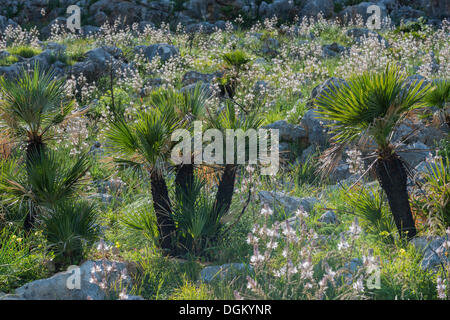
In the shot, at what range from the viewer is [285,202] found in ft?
22.8

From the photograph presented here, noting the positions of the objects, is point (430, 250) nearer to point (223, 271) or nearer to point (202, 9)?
point (223, 271)

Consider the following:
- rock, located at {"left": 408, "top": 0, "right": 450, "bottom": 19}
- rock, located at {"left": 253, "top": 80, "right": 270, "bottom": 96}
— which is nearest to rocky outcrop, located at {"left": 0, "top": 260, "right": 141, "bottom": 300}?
rock, located at {"left": 253, "top": 80, "right": 270, "bottom": 96}

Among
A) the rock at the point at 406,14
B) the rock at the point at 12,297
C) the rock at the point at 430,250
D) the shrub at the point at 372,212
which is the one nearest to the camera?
the rock at the point at 12,297

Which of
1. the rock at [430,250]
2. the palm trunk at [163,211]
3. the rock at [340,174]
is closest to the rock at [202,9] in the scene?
the rock at [340,174]

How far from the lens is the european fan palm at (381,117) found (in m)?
5.32

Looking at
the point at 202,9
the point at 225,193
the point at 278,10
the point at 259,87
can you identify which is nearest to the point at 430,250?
the point at 225,193

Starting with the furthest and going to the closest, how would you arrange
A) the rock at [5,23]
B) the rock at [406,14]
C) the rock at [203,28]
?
1. the rock at [406,14]
2. the rock at [5,23]
3. the rock at [203,28]

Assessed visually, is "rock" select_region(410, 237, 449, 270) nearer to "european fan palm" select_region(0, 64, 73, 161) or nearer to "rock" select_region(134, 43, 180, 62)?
"european fan palm" select_region(0, 64, 73, 161)

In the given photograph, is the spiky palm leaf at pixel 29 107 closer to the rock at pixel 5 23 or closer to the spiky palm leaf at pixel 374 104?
the spiky palm leaf at pixel 374 104

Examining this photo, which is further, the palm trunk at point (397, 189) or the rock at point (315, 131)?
the rock at point (315, 131)

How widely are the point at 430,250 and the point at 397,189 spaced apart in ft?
2.45

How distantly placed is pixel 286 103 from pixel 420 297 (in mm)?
7441

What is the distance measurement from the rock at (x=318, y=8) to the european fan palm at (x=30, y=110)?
57.1 ft
